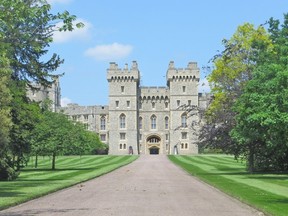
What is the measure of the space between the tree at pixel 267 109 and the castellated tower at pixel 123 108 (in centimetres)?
7684

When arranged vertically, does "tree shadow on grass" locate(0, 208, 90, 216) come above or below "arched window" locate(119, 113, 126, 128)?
below

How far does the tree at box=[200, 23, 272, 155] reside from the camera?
41.3m

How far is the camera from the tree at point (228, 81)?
1628 inches

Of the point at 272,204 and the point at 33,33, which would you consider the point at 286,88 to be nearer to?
the point at 272,204

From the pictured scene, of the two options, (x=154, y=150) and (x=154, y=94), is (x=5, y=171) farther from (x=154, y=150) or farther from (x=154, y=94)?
(x=154, y=94)

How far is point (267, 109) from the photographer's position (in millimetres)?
24391

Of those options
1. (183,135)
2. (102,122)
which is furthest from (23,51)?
(102,122)

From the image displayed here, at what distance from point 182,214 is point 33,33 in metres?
8.96

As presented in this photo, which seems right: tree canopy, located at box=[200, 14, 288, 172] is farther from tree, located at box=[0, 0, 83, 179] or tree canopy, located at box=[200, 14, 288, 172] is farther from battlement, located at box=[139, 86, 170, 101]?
battlement, located at box=[139, 86, 170, 101]

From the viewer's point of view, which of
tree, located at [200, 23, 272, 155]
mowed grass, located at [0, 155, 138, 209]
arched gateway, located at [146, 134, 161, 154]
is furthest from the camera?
arched gateway, located at [146, 134, 161, 154]

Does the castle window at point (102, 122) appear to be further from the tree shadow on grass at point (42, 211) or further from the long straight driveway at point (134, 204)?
the tree shadow on grass at point (42, 211)

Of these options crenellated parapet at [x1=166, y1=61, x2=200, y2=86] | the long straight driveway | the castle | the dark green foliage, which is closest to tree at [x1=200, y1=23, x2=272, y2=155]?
the dark green foliage

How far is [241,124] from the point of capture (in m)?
32.9

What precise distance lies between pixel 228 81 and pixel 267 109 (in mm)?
19207
